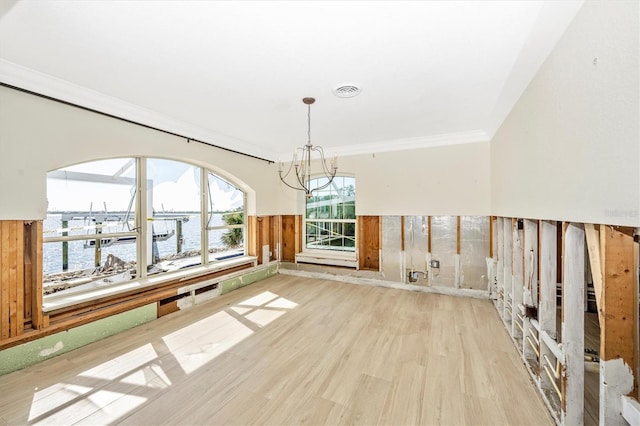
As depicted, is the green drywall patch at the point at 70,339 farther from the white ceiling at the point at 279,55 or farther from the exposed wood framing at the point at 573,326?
the exposed wood framing at the point at 573,326

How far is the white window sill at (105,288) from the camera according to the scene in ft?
8.34

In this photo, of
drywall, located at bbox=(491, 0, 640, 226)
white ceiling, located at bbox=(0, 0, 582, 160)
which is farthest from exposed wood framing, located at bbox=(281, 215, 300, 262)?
drywall, located at bbox=(491, 0, 640, 226)

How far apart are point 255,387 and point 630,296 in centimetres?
235

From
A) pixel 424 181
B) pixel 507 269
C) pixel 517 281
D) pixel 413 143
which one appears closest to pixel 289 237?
pixel 424 181

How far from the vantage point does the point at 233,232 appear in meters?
4.86

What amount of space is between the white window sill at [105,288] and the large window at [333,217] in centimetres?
217

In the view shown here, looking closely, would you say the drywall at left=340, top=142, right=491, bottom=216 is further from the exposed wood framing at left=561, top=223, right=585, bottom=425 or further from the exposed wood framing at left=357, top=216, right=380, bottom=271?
the exposed wood framing at left=561, top=223, right=585, bottom=425

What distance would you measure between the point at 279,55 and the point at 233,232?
3.58 m

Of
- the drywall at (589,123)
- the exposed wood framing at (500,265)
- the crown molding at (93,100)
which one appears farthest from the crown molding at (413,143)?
the crown molding at (93,100)

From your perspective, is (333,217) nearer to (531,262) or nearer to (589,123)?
(531,262)

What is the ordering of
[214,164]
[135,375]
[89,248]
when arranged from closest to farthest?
1. [135,375]
2. [89,248]
3. [214,164]

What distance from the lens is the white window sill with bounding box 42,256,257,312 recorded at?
2541 millimetres

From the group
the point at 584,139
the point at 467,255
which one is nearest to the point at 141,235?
the point at 584,139

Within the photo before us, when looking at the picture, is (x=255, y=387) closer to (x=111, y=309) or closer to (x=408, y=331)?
(x=408, y=331)
